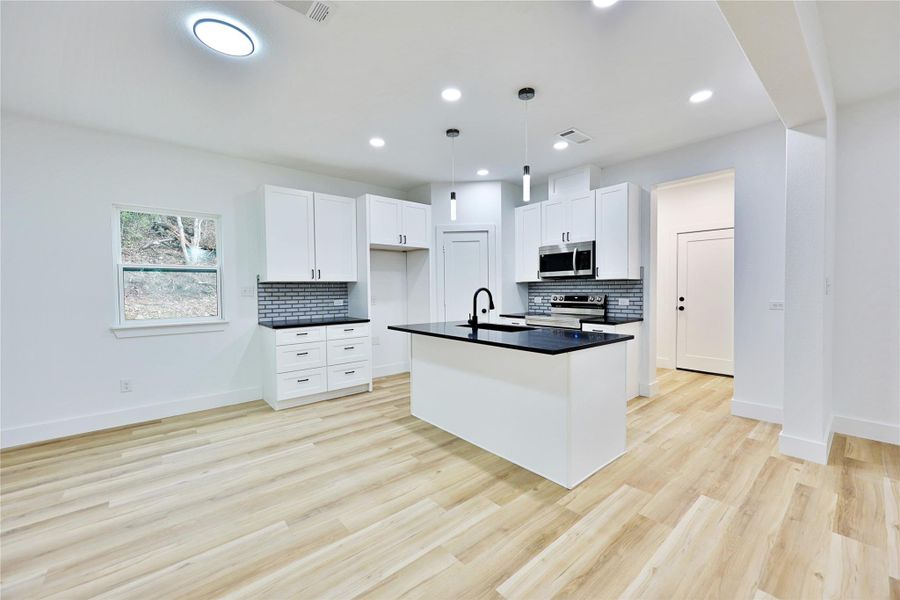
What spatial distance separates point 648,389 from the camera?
4.15 m

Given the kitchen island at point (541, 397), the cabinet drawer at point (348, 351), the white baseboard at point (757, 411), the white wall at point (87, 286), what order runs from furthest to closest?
1. the cabinet drawer at point (348, 351)
2. the white baseboard at point (757, 411)
3. the white wall at point (87, 286)
4. the kitchen island at point (541, 397)

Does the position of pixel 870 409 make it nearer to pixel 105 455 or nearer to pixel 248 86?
pixel 248 86

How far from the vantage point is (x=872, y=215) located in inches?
117

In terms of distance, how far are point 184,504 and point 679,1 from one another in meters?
3.90

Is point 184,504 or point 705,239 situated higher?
point 705,239

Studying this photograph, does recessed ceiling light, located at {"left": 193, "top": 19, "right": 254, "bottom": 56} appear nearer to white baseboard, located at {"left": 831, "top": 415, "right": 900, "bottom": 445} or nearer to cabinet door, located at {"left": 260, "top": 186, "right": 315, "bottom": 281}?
cabinet door, located at {"left": 260, "top": 186, "right": 315, "bottom": 281}

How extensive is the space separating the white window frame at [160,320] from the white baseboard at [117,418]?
722mm

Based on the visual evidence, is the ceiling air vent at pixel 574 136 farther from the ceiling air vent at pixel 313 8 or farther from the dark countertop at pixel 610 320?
the ceiling air vent at pixel 313 8

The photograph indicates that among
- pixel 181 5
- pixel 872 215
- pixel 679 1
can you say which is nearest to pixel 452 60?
pixel 679 1

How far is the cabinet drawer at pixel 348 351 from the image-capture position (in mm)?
4258

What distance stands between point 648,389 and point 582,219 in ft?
6.84

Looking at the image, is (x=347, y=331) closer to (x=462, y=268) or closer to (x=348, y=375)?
(x=348, y=375)

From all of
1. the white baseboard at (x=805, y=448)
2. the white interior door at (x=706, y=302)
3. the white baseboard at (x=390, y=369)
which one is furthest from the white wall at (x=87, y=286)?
the white interior door at (x=706, y=302)

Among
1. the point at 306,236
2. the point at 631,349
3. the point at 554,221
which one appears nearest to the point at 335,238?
the point at 306,236
